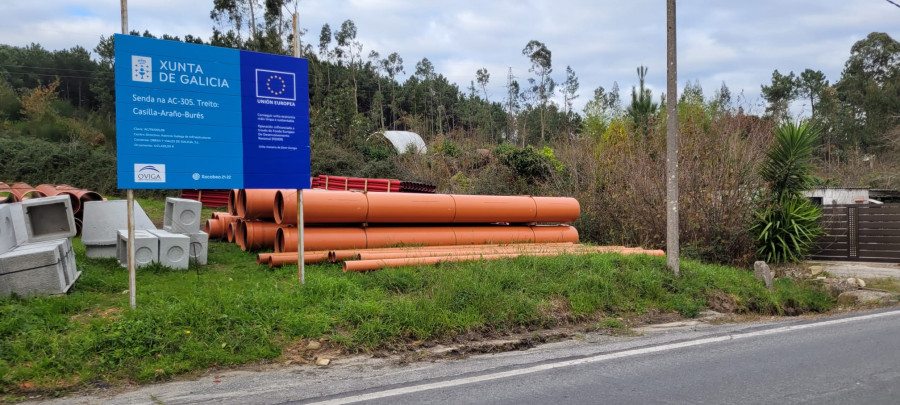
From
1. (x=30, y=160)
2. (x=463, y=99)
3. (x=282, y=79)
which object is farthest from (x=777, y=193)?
(x=463, y=99)

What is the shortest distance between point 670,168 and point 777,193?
6.49 m

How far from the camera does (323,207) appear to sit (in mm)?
9484

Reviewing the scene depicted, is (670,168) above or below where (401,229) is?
above

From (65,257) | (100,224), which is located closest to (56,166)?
(100,224)

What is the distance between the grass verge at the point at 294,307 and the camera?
5.28 m

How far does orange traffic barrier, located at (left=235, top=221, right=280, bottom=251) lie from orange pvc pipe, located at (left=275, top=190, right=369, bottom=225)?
874 mm

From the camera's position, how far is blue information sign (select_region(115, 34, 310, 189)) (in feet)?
21.7

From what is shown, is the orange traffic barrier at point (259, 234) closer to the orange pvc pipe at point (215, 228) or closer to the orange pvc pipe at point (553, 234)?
the orange pvc pipe at point (215, 228)

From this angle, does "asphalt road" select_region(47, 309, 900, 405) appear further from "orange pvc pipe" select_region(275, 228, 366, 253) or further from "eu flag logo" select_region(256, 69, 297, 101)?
"orange pvc pipe" select_region(275, 228, 366, 253)

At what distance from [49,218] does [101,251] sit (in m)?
A: 0.91

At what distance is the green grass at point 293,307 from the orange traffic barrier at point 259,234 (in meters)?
0.37

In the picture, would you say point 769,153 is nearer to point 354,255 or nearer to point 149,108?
point 354,255

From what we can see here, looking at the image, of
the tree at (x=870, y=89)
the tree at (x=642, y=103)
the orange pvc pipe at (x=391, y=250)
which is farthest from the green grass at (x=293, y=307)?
the tree at (x=870, y=89)

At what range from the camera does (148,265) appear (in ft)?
27.5
